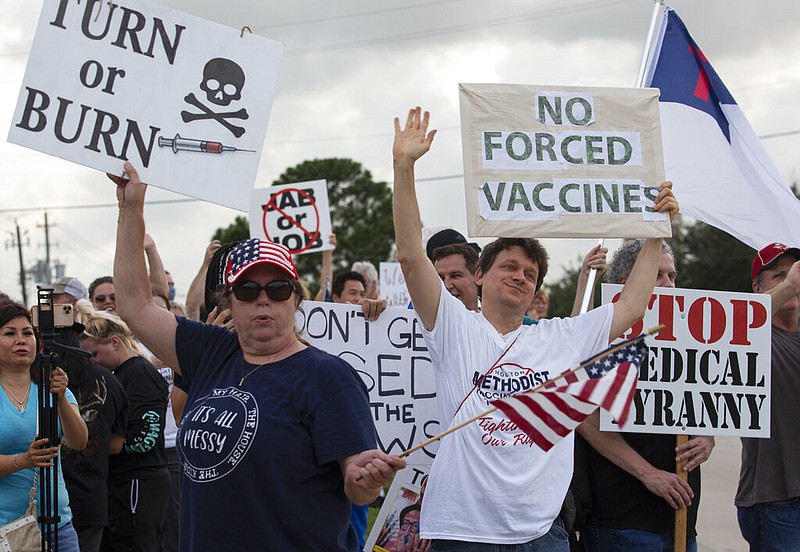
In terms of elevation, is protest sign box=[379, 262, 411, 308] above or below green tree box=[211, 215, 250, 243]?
below

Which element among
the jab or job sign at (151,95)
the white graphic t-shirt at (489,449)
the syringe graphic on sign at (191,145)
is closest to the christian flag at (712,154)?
the white graphic t-shirt at (489,449)

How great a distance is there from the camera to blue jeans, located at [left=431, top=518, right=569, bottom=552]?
366cm

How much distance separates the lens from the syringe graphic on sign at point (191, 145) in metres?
4.14

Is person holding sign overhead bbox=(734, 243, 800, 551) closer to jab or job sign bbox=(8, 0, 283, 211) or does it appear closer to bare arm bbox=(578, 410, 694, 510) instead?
bare arm bbox=(578, 410, 694, 510)

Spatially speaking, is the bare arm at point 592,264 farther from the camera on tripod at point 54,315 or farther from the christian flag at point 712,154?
the camera on tripod at point 54,315

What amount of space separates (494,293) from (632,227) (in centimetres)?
71

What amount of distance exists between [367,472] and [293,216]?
744 centimetres

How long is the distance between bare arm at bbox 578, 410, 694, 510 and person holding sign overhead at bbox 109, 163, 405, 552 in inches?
63.2

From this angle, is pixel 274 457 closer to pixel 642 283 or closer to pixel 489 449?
pixel 489 449

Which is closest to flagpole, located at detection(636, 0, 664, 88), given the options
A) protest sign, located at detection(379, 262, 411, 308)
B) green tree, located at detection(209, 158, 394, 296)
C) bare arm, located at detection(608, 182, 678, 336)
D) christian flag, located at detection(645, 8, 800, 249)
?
christian flag, located at detection(645, 8, 800, 249)

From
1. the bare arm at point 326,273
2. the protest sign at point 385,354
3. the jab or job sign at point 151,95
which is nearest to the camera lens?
the jab or job sign at point 151,95

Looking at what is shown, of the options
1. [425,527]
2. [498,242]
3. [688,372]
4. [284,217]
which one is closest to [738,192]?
[688,372]

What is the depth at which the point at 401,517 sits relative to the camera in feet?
16.1

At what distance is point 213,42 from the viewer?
4.32m
